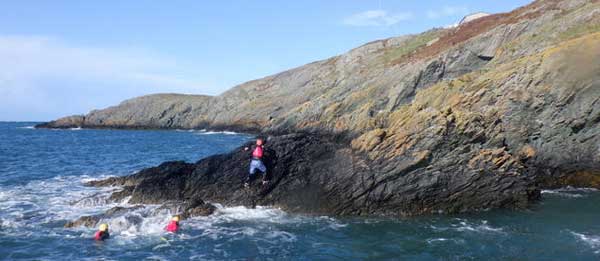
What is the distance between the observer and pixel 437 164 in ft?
72.6

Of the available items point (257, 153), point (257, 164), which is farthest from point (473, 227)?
point (257, 153)

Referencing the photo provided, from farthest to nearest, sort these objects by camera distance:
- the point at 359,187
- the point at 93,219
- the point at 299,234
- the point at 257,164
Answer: the point at 257,164 < the point at 359,187 < the point at 93,219 < the point at 299,234

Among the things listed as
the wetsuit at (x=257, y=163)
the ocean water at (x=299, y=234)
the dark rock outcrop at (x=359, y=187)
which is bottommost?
the ocean water at (x=299, y=234)

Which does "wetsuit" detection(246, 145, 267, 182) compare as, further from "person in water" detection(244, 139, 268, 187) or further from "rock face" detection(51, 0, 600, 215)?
"rock face" detection(51, 0, 600, 215)

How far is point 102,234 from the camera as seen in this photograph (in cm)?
1833

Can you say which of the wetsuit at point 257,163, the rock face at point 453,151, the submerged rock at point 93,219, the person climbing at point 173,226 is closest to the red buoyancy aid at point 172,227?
the person climbing at point 173,226

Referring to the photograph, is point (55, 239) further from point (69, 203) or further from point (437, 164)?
point (437, 164)

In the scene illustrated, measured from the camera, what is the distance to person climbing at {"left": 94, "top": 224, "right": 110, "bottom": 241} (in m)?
18.2

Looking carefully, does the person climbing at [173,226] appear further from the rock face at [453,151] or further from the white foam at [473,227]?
the white foam at [473,227]

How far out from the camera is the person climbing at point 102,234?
59.9 ft

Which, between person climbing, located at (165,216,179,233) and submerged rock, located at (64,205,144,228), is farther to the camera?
submerged rock, located at (64,205,144,228)

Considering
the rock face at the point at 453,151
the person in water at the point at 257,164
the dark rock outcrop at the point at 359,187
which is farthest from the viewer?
the person in water at the point at 257,164

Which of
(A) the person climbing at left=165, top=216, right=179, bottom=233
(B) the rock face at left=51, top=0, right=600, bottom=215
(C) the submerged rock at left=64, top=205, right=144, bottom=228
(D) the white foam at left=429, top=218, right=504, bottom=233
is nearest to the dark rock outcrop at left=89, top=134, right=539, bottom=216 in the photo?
(B) the rock face at left=51, top=0, right=600, bottom=215

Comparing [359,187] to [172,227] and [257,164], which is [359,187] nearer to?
[257,164]
